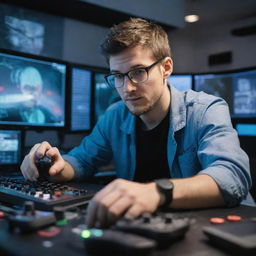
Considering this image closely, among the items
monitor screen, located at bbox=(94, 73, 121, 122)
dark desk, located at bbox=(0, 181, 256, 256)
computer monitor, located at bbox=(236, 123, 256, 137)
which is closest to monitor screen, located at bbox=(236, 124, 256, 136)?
computer monitor, located at bbox=(236, 123, 256, 137)

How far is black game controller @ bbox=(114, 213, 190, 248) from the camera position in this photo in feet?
1.54

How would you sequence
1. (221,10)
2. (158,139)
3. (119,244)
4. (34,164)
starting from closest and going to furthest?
1. (119,244)
2. (34,164)
3. (158,139)
4. (221,10)

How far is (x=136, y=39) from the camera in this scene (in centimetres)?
115

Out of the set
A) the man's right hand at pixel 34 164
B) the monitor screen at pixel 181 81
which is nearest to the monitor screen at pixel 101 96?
the monitor screen at pixel 181 81

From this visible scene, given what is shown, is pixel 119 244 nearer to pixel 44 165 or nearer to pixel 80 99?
pixel 44 165

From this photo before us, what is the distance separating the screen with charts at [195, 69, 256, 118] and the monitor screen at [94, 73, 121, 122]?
0.68 m

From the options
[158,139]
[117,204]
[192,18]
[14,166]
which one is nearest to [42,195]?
[117,204]

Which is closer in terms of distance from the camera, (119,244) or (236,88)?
(119,244)

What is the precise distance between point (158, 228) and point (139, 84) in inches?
29.1

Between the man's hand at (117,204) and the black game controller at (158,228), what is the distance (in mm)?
49

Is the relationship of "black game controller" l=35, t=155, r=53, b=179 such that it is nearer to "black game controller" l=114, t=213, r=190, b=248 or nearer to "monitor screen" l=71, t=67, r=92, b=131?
"black game controller" l=114, t=213, r=190, b=248

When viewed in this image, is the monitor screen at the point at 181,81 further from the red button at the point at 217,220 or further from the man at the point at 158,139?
the red button at the point at 217,220

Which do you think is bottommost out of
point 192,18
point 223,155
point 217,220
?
point 217,220

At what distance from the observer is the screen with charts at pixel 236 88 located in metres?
2.18
